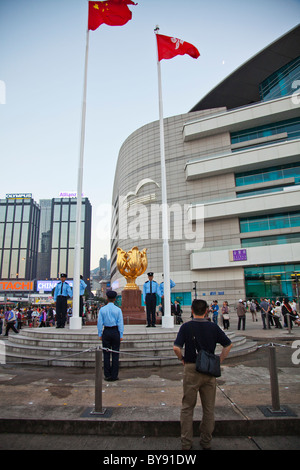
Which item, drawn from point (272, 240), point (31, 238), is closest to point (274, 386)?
point (272, 240)

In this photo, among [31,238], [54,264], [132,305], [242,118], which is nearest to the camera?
[132,305]

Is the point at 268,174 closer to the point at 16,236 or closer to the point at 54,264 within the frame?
the point at 54,264

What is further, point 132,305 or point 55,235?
point 55,235

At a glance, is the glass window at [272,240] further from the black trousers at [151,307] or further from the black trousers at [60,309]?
the black trousers at [60,309]

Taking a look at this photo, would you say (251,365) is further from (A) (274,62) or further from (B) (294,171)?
(A) (274,62)

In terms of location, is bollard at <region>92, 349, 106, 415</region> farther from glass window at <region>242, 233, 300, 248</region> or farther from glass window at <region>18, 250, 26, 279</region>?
glass window at <region>18, 250, 26, 279</region>

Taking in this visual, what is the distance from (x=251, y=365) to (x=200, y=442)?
4611 mm

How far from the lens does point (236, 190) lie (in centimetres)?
3731

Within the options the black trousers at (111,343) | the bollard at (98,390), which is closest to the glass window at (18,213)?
the black trousers at (111,343)

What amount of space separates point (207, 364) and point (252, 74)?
49.0m

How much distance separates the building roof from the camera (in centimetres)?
3694

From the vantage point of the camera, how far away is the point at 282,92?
39.0 m

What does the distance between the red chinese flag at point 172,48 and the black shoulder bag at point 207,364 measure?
11995 mm

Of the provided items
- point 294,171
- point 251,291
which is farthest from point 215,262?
point 294,171
